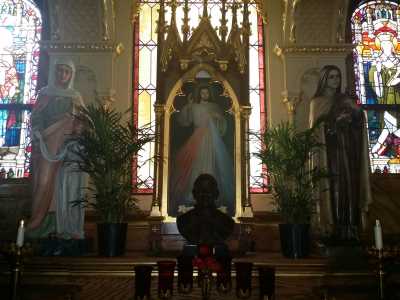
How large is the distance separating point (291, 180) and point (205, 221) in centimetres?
167

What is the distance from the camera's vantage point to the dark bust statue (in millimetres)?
4832

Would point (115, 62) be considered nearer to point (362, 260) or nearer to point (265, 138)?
point (265, 138)

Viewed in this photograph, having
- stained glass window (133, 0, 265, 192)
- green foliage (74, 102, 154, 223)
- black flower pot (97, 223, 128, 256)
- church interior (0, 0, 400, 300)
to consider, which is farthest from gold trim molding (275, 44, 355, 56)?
black flower pot (97, 223, 128, 256)

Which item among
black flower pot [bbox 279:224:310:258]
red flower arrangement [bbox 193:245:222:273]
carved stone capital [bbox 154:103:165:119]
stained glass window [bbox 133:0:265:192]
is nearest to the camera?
red flower arrangement [bbox 193:245:222:273]

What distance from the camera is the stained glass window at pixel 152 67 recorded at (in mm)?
7922

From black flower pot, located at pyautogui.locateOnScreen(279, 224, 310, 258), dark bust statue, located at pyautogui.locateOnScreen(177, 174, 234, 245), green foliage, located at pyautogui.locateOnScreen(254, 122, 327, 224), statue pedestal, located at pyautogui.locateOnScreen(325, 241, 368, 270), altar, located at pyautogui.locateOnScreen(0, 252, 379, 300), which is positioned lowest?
altar, located at pyautogui.locateOnScreen(0, 252, 379, 300)

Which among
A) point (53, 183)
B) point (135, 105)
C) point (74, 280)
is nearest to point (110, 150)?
point (53, 183)

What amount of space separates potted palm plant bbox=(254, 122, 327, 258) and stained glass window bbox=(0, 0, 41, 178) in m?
Answer: 4.31

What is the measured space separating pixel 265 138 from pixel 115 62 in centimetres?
328

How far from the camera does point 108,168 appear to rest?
556 centimetres

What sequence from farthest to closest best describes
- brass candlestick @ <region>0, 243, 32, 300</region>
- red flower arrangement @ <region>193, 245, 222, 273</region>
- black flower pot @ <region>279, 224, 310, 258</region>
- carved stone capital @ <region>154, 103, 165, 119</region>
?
carved stone capital @ <region>154, 103, 165, 119</region> < black flower pot @ <region>279, 224, 310, 258</region> < brass candlestick @ <region>0, 243, 32, 300</region> < red flower arrangement @ <region>193, 245, 222, 273</region>

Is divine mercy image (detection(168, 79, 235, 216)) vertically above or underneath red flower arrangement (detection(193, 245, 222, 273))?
above

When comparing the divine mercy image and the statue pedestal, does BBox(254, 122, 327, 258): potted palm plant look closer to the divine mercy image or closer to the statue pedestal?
the statue pedestal

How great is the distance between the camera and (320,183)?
671cm
